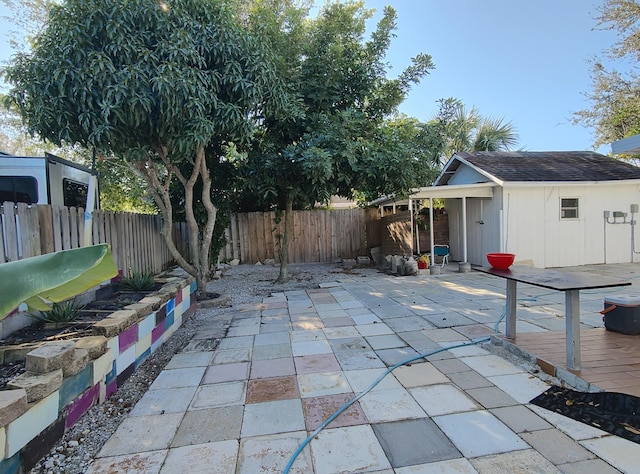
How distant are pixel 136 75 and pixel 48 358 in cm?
350

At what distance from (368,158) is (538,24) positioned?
32.1 ft

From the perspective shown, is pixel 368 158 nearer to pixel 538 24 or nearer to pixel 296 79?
pixel 296 79

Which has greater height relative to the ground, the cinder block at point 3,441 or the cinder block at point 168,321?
the cinder block at point 3,441

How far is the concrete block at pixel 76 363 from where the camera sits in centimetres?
219

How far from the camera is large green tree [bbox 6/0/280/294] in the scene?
4.19m

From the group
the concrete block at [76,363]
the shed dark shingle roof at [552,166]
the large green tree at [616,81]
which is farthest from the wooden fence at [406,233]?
the large green tree at [616,81]

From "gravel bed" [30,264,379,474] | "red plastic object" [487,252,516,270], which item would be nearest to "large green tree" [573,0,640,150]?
"red plastic object" [487,252,516,270]

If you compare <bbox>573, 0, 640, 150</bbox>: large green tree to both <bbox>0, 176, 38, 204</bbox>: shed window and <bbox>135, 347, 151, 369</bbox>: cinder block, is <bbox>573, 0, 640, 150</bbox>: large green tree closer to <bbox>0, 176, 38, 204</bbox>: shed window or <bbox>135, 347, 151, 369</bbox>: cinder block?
<bbox>135, 347, 151, 369</bbox>: cinder block

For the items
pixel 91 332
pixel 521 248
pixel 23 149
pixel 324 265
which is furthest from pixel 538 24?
pixel 23 149

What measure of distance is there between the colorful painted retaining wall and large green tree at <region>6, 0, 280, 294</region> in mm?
2499

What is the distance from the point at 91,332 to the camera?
283 cm

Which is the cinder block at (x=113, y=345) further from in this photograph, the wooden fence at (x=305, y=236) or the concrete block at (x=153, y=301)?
the wooden fence at (x=305, y=236)

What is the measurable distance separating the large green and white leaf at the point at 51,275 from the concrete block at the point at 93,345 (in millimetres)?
1155

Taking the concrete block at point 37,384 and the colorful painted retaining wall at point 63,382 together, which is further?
Answer: the concrete block at point 37,384
